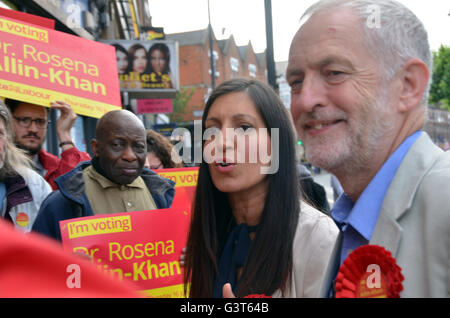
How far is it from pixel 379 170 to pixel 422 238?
28 centimetres


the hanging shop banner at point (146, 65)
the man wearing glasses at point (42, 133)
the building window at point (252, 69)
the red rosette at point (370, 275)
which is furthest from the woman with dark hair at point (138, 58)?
the building window at point (252, 69)

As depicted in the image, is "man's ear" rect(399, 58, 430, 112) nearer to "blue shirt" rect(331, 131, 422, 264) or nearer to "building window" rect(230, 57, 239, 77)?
"blue shirt" rect(331, 131, 422, 264)

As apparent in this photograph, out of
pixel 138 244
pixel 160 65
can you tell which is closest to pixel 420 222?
pixel 138 244

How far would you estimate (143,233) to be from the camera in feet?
7.65

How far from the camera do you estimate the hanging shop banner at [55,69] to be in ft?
10.1

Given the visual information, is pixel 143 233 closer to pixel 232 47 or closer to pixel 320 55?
pixel 320 55

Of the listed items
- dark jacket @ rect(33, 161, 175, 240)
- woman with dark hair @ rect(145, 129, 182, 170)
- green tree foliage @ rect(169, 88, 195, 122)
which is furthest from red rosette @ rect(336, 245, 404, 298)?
green tree foliage @ rect(169, 88, 195, 122)

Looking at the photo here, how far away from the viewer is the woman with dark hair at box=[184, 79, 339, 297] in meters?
1.51

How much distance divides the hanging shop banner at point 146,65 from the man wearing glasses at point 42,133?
8091 mm

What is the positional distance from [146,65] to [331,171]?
11.1 metres

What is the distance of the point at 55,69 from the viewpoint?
3.33 meters

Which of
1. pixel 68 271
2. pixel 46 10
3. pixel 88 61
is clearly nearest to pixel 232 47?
pixel 46 10

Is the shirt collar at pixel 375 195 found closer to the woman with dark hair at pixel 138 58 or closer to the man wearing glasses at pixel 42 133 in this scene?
the man wearing glasses at pixel 42 133

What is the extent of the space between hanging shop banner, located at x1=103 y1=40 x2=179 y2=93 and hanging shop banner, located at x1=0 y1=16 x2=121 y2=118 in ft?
26.4
